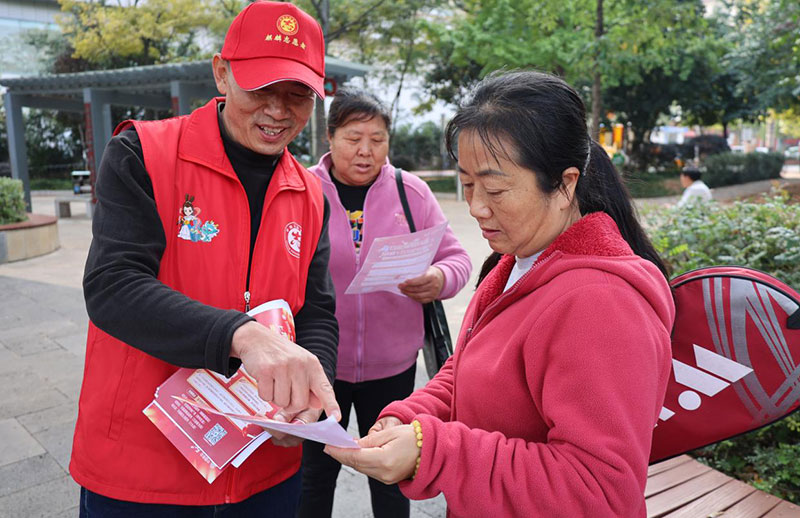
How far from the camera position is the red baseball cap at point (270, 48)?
160 centimetres

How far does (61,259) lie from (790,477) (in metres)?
9.57

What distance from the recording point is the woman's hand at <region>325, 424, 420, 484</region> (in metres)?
1.26

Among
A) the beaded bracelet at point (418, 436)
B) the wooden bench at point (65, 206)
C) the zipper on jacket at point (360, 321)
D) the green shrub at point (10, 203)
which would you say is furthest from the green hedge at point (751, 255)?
the wooden bench at point (65, 206)

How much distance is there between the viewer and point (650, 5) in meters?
11.7

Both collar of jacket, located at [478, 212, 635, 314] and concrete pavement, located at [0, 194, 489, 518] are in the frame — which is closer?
collar of jacket, located at [478, 212, 635, 314]

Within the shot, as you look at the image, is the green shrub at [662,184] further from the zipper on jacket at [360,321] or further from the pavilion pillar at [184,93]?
the zipper on jacket at [360,321]

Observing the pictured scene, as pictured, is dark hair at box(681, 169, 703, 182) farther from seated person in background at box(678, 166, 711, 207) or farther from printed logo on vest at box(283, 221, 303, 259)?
printed logo on vest at box(283, 221, 303, 259)

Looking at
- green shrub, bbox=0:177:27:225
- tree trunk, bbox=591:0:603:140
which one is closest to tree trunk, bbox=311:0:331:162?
tree trunk, bbox=591:0:603:140

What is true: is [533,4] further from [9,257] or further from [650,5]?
[9,257]

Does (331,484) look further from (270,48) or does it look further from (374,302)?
(270,48)

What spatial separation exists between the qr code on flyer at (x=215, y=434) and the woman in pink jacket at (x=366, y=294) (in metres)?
1.03

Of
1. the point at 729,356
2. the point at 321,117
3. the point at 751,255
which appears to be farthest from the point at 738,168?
the point at 729,356

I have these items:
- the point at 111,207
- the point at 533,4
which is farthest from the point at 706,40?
the point at 111,207

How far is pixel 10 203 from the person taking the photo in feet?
32.4
